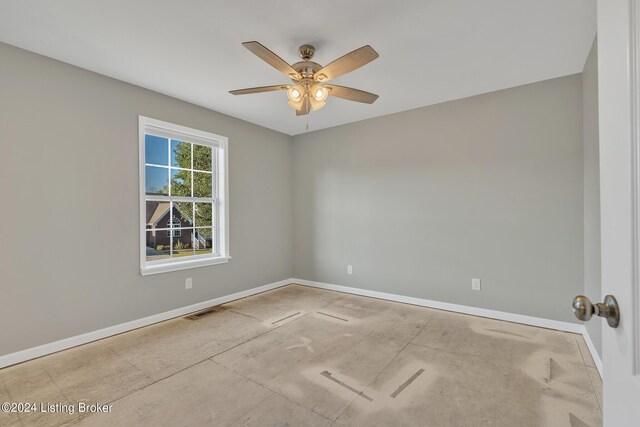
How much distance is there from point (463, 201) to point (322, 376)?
2545mm

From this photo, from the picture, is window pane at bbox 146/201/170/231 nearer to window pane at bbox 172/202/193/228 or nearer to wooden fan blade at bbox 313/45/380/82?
window pane at bbox 172/202/193/228

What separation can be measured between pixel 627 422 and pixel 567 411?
1.67m

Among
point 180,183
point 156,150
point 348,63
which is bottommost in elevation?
point 180,183

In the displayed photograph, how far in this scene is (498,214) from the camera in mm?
3244

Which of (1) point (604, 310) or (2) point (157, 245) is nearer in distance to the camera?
(1) point (604, 310)

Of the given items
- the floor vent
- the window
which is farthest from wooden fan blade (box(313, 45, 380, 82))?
the floor vent

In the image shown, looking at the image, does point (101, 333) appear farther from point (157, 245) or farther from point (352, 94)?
point (352, 94)

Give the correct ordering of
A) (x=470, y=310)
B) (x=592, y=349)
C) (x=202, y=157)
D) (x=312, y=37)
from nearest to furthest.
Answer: (x=312, y=37), (x=592, y=349), (x=470, y=310), (x=202, y=157)

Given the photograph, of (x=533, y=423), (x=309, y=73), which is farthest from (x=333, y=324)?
(x=309, y=73)

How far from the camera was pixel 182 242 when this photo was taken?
12.0ft

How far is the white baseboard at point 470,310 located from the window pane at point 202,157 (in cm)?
249

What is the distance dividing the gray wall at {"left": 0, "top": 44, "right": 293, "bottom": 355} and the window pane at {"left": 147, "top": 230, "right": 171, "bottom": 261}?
0.23 meters

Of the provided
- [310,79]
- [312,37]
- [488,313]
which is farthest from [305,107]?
[488,313]

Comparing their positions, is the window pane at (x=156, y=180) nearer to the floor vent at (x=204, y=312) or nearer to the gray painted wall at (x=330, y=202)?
the gray painted wall at (x=330, y=202)
